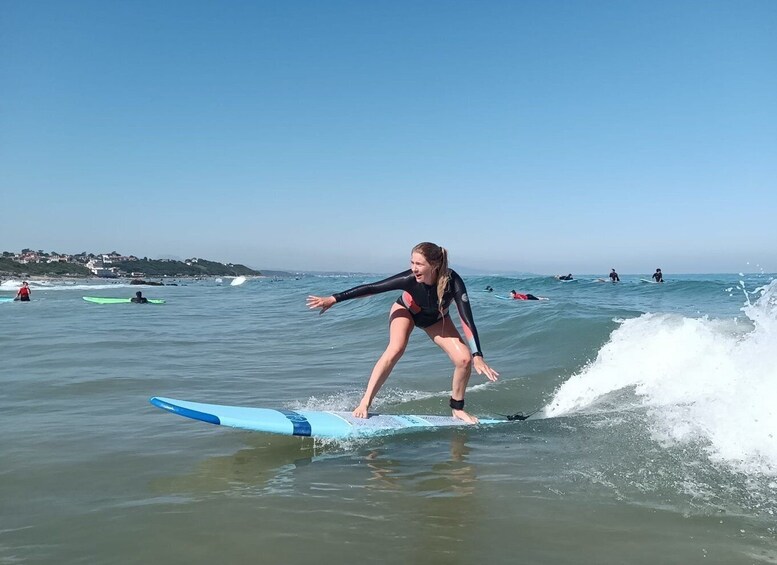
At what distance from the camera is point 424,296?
5945mm

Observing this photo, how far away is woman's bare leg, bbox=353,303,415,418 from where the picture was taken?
5715 millimetres

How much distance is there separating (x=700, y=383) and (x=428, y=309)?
10.7ft

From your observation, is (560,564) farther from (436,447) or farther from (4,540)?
(4,540)

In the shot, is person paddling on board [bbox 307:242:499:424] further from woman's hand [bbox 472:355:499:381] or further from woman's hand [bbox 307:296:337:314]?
woman's hand [bbox 307:296:337:314]

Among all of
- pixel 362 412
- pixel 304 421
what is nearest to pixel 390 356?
pixel 362 412

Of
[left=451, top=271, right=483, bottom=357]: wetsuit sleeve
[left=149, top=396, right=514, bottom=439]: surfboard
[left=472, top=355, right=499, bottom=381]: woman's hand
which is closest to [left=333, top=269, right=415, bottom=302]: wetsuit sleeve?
[left=451, top=271, right=483, bottom=357]: wetsuit sleeve

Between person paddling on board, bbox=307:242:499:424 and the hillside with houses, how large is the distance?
76.8 meters

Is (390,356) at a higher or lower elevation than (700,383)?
higher

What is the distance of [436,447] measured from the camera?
198 inches

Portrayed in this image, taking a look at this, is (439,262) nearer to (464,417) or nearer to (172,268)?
(464,417)

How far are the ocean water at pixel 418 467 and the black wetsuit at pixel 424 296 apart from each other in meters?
1.05

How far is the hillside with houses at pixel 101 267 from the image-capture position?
Result: 260ft

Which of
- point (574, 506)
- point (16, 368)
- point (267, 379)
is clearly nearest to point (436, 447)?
point (574, 506)

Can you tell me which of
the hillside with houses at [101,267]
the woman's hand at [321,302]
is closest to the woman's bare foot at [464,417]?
the woman's hand at [321,302]
